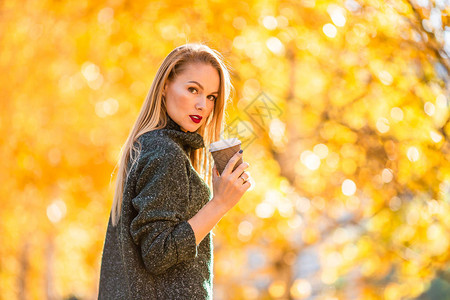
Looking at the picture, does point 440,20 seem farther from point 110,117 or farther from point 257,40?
point 110,117

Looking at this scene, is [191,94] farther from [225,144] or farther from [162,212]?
[162,212]

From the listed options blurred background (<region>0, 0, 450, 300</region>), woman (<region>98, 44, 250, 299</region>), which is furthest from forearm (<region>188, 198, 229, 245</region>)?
blurred background (<region>0, 0, 450, 300</region>)

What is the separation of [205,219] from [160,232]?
0.43 feet

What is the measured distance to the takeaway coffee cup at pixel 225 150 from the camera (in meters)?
1.59

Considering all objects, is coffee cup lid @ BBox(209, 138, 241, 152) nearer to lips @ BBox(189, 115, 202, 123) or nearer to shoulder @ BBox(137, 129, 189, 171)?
shoulder @ BBox(137, 129, 189, 171)

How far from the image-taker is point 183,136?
1752 millimetres

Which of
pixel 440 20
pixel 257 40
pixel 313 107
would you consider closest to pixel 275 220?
pixel 313 107

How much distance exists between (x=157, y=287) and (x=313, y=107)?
8.36 feet

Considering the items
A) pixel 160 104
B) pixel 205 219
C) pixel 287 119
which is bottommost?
pixel 287 119

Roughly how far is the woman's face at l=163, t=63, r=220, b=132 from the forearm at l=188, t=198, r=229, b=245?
0.98 feet

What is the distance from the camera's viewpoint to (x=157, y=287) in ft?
5.36

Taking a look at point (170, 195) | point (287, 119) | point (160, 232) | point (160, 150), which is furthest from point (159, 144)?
point (287, 119)

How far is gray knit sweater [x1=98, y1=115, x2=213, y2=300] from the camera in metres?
1.56

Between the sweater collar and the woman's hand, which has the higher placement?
the sweater collar
